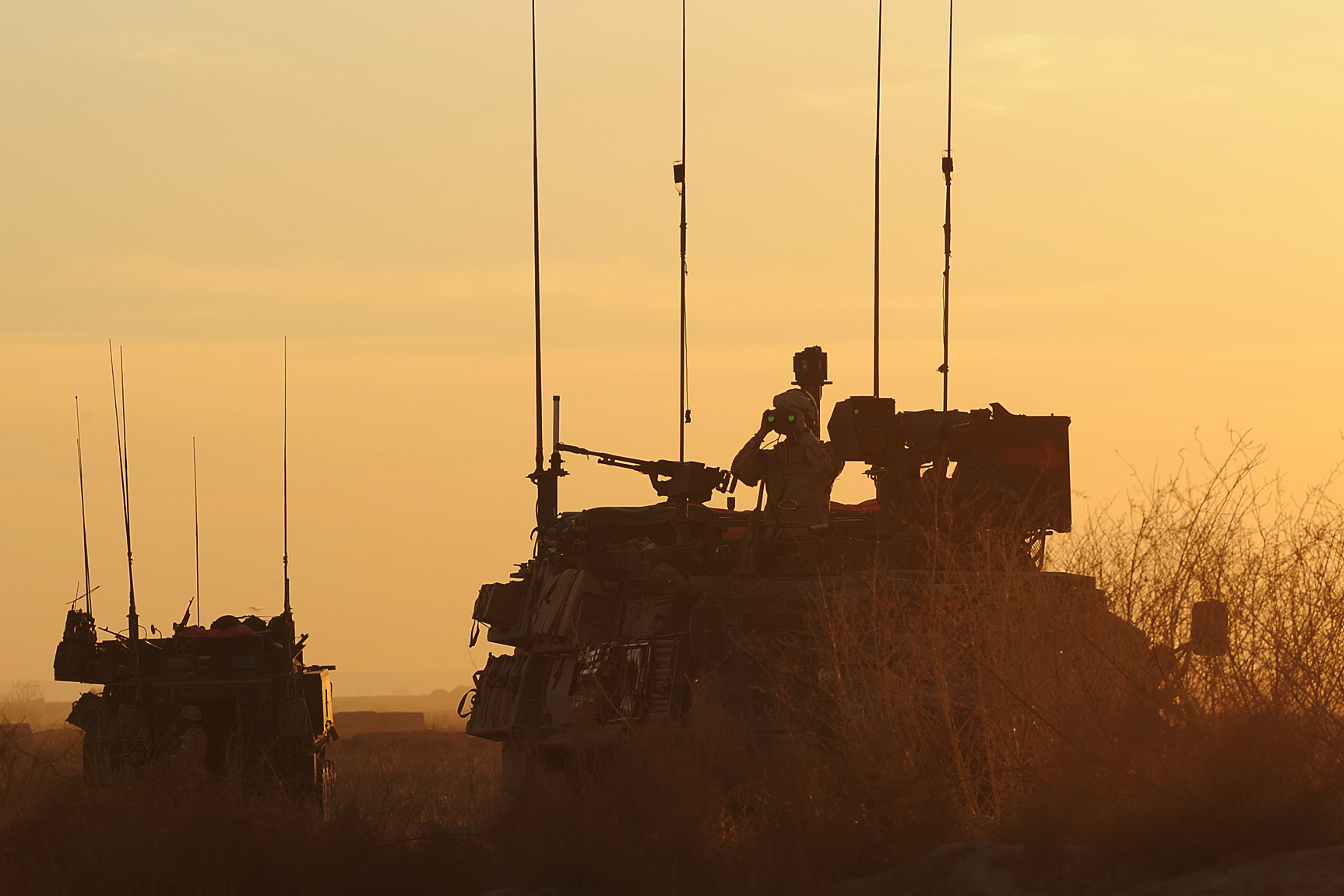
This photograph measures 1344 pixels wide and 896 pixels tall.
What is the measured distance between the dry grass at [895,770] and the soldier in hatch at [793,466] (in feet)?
4.17

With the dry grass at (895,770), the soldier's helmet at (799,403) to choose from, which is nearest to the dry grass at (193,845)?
the dry grass at (895,770)

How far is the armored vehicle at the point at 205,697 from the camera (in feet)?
73.5

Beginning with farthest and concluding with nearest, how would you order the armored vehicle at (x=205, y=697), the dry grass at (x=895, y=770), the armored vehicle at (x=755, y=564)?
the armored vehicle at (x=205, y=697) → the armored vehicle at (x=755, y=564) → the dry grass at (x=895, y=770)

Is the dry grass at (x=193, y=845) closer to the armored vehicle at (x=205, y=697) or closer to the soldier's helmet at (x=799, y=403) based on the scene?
the soldier's helmet at (x=799, y=403)

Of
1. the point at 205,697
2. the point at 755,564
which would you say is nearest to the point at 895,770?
the point at 755,564

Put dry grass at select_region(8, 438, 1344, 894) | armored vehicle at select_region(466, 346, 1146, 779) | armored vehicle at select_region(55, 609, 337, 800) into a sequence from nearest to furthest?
1. dry grass at select_region(8, 438, 1344, 894)
2. armored vehicle at select_region(466, 346, 1146, 779)
3. armored vehicle at select_region(55, 609, 337, 800)

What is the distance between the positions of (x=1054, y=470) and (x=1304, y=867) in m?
6.95

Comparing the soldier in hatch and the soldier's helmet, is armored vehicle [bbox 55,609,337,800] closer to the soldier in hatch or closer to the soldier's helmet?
the soldier in hatch

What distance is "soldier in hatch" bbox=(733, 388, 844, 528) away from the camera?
1667cm

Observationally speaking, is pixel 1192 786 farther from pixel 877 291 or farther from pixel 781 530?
pixel 877 291

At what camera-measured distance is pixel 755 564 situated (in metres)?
16.3

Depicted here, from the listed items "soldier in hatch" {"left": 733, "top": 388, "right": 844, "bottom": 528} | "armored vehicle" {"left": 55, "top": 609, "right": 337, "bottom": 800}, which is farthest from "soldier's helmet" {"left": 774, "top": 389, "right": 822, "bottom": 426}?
"armored vehicle" {"left": 55, "top": 609, "right": 337, "bottom": 800}

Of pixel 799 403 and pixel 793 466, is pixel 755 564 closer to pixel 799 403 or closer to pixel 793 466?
pixel 793 466

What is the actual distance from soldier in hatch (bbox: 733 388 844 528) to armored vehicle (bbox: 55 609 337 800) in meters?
7.87
